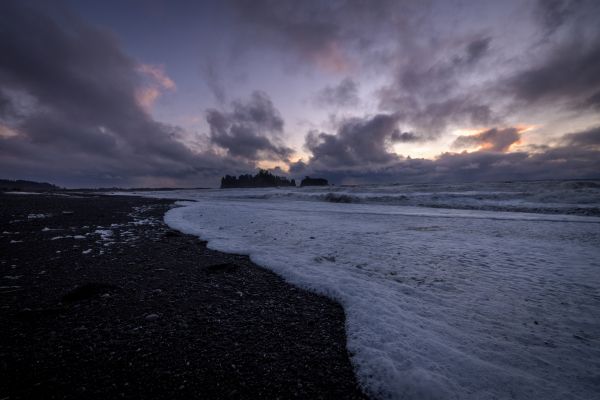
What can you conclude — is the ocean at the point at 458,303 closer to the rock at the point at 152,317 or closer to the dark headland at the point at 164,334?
the dark headland at the point at 164,334

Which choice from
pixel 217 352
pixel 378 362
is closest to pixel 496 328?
pixel 378 362

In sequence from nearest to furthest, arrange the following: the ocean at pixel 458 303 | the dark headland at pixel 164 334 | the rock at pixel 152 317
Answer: the dark headland at pixel 164 334 → the ocean at pixel 458 303 → the rock at pixel 152 317

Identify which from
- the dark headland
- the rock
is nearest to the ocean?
the dark headland

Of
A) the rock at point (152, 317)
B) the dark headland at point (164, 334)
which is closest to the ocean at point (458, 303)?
the dark headland at point (164, 334)

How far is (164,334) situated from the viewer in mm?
2992

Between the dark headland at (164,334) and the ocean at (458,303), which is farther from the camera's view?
the ocean at (458,303)

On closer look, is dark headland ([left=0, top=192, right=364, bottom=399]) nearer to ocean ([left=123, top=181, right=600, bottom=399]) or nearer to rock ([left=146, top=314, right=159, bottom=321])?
rock ([left=146, top=314, right=159, bottom=321])

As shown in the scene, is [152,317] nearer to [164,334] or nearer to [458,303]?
[164,334]

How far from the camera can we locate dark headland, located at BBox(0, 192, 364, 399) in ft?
7.29

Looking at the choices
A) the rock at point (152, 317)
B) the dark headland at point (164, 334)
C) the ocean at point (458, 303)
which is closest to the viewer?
the dark headland at point (164, 334)

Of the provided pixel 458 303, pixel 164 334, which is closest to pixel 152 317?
pixel 164 334

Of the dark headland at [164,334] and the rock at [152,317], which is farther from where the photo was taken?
the rock at [152,317]

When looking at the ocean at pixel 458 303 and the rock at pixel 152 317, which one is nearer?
the ocean at pixel 458 303

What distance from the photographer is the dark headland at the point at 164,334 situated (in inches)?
87.4
